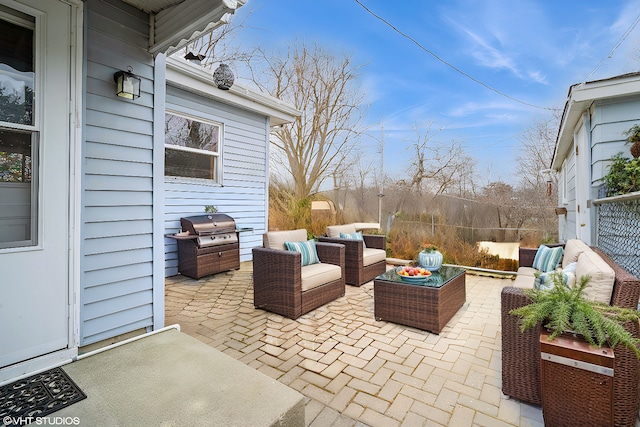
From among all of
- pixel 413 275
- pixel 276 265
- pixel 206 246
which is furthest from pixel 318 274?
pixel 206 246

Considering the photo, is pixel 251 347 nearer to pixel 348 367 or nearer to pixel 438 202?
pixel 348 367

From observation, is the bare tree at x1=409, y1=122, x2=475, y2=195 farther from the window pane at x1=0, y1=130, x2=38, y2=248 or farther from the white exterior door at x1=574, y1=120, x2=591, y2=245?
the window pane at x1=0, y1=130, x2=38, y2=248

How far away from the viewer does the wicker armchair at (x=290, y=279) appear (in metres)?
3.25

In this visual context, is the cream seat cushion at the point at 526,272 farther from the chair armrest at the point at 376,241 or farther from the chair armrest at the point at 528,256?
the chair armrest at the point at 376,241

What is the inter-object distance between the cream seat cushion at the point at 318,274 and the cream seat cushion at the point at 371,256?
0.90m

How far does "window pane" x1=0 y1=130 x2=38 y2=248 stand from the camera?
1.72m

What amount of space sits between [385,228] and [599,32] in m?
6.52

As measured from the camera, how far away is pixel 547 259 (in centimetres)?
360

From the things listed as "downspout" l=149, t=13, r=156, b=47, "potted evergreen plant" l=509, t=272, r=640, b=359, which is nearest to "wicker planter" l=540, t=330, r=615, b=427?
"potted evergreen plant" l=509, t=272, r=640, b=359

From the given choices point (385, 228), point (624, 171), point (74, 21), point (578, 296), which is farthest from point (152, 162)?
point (385, 228)

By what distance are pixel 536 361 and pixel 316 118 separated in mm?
10127

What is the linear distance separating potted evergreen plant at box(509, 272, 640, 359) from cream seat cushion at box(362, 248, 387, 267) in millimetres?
2889

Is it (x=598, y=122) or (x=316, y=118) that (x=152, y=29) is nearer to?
(x=598, y=122)

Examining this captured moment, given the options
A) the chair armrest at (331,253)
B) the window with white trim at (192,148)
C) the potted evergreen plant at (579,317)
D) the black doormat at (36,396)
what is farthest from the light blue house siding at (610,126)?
the window with white trim at (192,148)
